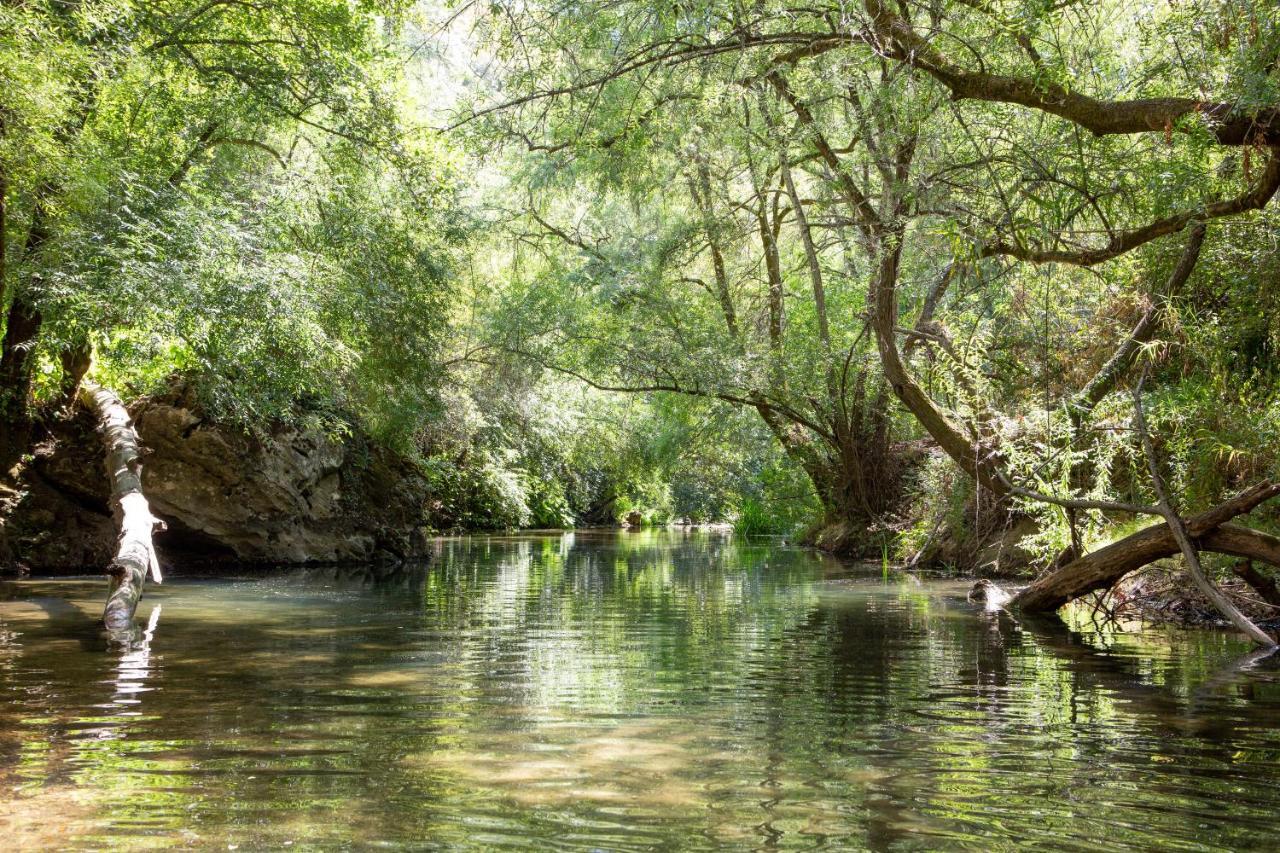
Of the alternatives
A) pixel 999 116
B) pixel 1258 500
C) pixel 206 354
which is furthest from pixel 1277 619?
pixel 206 354

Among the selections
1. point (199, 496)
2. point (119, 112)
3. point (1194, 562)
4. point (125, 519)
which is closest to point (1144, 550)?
point (1194, 562)

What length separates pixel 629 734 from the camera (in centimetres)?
562

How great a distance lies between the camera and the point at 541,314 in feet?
72.4

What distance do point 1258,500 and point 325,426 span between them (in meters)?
14.3

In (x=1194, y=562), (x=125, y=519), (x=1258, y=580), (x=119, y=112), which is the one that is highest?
(x=119, y=112)

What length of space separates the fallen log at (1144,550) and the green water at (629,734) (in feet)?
1.83

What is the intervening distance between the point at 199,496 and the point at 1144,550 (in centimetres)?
1383

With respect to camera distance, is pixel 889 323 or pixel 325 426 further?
pixel 325 426

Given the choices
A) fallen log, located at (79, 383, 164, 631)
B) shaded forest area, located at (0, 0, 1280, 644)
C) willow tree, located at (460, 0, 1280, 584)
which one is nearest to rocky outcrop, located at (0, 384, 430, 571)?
shaded forest area, located at (0, 0, 1280, 644)

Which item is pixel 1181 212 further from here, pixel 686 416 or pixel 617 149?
Answer: pixel 686 416

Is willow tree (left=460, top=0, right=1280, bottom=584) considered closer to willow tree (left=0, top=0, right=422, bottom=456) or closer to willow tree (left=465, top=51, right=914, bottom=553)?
willow tree (left=0, top=0, right=422, bottom=456)

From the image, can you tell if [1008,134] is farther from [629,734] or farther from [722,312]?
[722,312]

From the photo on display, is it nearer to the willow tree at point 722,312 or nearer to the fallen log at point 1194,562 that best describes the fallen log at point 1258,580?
the fallen log at point 1194,562

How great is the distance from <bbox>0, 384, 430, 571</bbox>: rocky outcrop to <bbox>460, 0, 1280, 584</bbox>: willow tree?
892 cm
